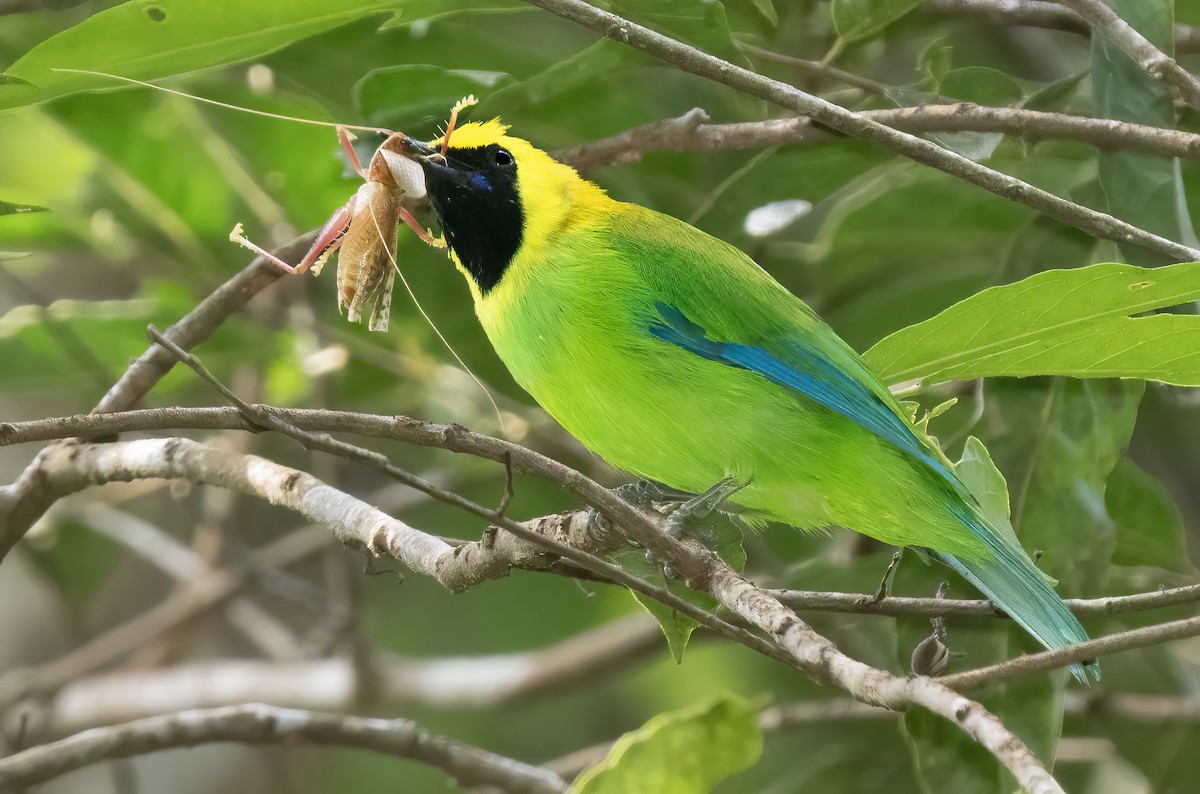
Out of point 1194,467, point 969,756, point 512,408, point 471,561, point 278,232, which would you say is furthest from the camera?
point 1194,467

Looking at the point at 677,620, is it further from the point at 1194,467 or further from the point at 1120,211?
the point at 1194,467

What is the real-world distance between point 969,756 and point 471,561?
2.63 feet

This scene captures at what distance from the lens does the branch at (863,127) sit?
5.35ft

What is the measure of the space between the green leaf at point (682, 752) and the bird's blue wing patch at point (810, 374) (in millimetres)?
441

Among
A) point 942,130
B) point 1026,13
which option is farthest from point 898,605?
point 1026,13

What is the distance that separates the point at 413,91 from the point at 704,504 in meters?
0.84

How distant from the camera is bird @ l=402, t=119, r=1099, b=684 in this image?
1.81 metres

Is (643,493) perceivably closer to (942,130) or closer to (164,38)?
(942,130)

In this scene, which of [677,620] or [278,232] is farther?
[278,232]

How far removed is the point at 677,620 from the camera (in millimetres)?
1638

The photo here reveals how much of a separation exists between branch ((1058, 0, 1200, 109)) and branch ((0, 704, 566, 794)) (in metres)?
1.49

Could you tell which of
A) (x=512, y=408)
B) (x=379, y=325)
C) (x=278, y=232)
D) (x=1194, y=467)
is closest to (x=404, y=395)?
(x=512, y=408)

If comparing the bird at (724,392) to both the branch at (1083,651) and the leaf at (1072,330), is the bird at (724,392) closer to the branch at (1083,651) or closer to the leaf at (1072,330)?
the leaf at (1072,330)

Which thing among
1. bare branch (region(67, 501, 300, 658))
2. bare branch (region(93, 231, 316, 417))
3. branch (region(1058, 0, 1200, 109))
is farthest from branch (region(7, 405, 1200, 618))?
bare branch (region(67, 501, 300, 658))
